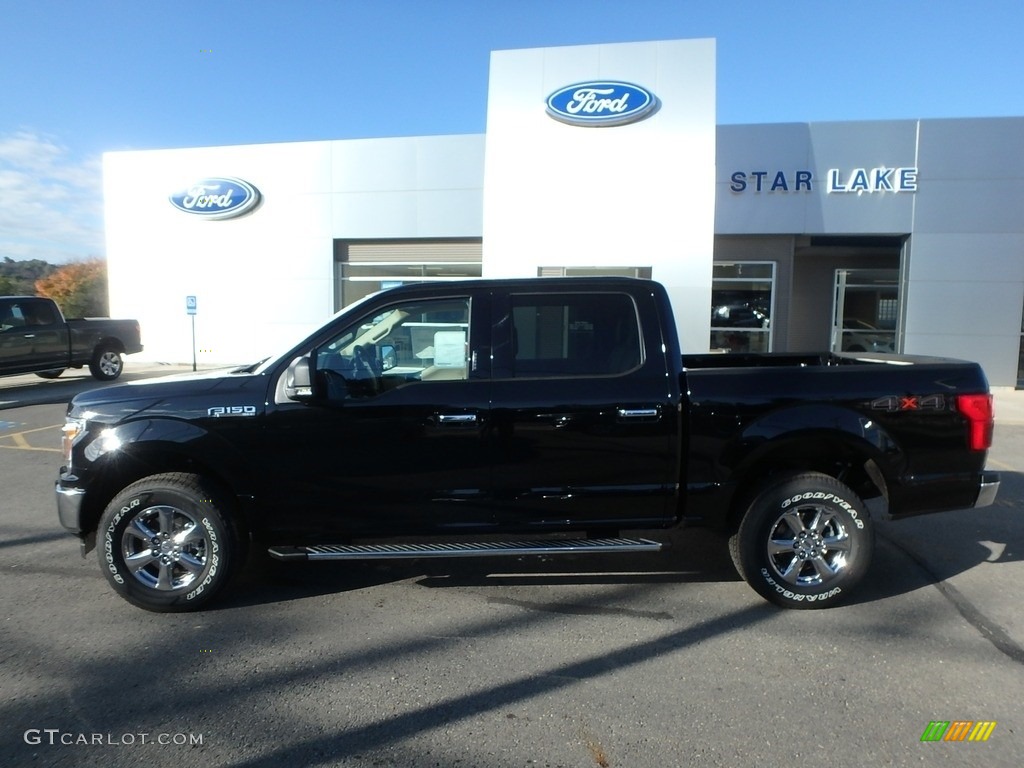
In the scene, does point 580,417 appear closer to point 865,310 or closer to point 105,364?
point 105,364

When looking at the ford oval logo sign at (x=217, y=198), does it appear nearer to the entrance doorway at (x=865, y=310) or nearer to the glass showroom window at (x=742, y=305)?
the glass showroom window at (x=742, y=305)

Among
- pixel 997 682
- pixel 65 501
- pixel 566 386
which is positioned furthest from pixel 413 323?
pixel 997 682

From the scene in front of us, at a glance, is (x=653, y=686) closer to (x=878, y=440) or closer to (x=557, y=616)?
(x=557, y=616)

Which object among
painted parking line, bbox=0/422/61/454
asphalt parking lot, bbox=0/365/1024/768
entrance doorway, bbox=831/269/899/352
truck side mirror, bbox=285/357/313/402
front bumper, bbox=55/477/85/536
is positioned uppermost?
entrance doorway, bbox=831/269/899/352

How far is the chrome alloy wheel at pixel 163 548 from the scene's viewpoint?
13.3 ft

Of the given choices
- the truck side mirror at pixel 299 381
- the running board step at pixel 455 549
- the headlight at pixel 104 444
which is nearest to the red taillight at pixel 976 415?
the running board step at pixel 455 549

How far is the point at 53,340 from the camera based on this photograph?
14898mm

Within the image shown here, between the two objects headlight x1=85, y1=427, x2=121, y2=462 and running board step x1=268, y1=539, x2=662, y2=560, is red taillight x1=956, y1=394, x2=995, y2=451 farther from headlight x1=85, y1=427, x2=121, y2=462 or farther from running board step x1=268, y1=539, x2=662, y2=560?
headlight x1=85, y1=427, x2=121, y2=462

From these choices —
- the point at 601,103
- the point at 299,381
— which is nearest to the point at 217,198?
the point at 601,103

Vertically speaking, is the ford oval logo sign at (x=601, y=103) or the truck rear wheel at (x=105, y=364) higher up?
the ford oval logo sign at (x=601, y=103)

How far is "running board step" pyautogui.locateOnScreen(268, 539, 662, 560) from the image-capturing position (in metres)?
4.11
